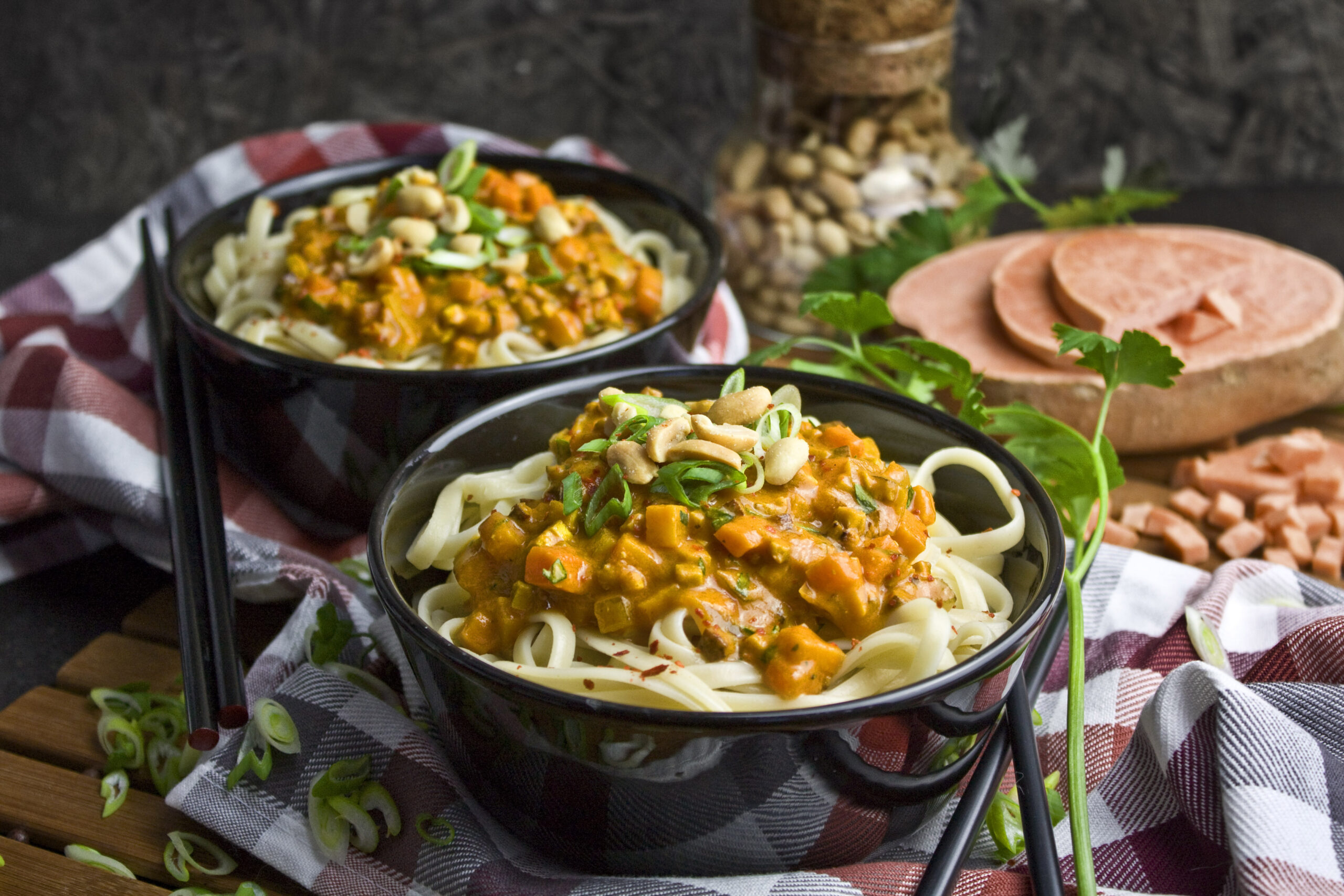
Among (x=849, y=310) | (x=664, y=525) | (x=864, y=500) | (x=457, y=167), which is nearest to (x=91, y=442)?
(x=457, y=167)

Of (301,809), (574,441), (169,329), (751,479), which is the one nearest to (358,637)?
(301,809)

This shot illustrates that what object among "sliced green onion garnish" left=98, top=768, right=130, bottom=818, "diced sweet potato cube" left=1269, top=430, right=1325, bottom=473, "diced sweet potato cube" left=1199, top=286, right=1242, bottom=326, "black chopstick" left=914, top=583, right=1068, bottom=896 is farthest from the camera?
"diced sweet potato cube" left=1199, top=286, right=1242, bottom=326

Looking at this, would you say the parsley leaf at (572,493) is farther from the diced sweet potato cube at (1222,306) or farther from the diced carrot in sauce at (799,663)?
the diced sweet potato cube at (1222,306)

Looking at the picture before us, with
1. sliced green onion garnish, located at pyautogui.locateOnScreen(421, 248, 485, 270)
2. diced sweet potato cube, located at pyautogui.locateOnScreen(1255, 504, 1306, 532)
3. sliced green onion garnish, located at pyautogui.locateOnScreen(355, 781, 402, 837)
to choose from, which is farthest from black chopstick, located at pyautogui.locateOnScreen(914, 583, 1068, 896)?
sliced green onion garnish, located at pyautogui.locateOnScreen(421, 248, 485, 270)

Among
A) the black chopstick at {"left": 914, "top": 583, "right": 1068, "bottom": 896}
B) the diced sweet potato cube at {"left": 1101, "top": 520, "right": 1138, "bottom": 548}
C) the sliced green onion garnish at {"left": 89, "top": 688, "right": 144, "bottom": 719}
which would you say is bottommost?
the diced sweet potato cube at {"left": 1101, "top": 520, "right": 1138, "bottom": 548}

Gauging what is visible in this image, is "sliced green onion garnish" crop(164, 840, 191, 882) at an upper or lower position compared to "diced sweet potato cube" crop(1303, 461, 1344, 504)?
upper

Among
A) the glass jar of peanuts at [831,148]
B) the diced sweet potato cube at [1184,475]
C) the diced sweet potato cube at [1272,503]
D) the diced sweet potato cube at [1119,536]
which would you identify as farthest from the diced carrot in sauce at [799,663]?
the glass jar of peanuts at [831,148]

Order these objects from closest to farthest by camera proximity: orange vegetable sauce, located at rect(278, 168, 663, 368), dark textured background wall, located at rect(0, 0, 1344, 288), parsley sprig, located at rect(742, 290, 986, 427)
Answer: parsley sprig, located at rect(742, 290, 986, 427), orange vegetable sauce, located at rect(278, 168, 663, 368), dark textured background wall, located at rect(0, 0, 1344, 288)

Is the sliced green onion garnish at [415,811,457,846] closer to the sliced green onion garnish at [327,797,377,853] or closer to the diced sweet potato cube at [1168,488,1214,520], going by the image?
the sliced green onion garnish at [327,797,377,853]
